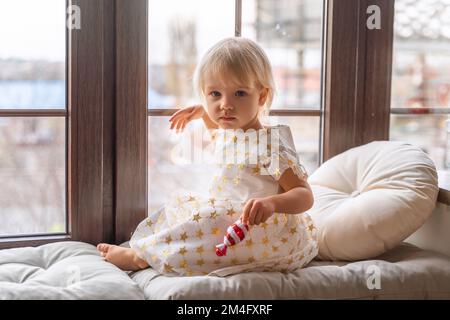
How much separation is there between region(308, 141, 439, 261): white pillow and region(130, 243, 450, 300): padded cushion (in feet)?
0.19

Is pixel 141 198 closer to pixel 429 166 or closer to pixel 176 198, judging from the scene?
pixel 176 198

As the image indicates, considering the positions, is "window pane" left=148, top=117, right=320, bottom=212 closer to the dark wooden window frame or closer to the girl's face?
the dark wooden window frame

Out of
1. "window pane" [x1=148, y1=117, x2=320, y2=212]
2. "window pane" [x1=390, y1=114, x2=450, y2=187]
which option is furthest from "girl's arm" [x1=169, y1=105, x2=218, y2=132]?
"window pane" [x1=390, y1=114, x2=450, y2=187]

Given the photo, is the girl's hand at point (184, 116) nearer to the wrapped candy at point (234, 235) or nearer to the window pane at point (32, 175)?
the window pane at point (32, 175)

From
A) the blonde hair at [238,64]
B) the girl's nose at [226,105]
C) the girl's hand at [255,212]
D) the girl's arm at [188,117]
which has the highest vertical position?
the blonde hair at [238,64]

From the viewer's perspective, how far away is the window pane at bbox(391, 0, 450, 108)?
7.70ft

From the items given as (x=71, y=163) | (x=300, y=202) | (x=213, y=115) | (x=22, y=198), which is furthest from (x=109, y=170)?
(x=300, y=202)

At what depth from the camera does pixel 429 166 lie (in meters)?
1.97

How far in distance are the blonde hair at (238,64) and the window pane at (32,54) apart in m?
0.45

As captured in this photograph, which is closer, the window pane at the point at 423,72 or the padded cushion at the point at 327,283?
the padded cushion at the point at 327,283

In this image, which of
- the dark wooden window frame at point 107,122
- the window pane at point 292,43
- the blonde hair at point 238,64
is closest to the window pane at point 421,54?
the window pane at point 292,43

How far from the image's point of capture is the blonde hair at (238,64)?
6.01 ft

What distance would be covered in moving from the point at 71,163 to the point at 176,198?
364 mm
